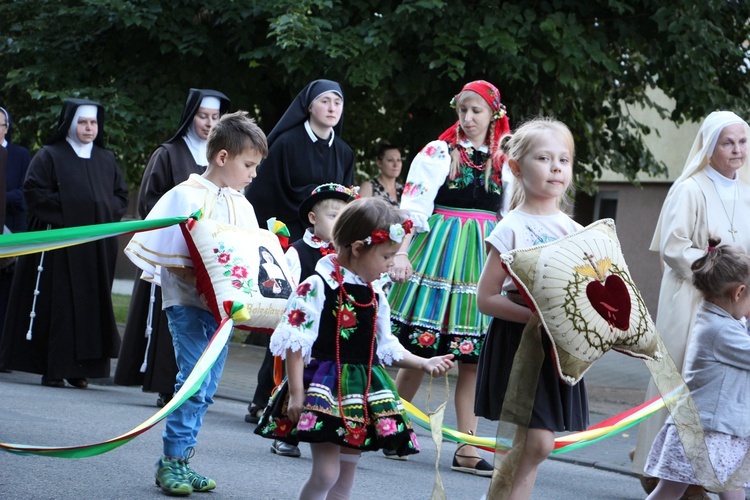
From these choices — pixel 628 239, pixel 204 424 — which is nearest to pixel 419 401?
pixel 204 424

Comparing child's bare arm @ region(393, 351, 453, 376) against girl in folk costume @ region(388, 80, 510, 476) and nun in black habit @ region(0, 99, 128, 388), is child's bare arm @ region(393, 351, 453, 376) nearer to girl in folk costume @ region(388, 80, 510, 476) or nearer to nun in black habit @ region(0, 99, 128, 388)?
girl in folk costume @ region(388, 80, 510, 476)

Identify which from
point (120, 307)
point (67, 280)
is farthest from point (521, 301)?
point (120, 307)

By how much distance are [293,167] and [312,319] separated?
3258mm

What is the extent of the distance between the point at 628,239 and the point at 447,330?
17.5m

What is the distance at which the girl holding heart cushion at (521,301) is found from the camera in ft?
14.9

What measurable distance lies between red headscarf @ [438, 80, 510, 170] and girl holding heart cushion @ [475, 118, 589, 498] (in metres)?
2.12

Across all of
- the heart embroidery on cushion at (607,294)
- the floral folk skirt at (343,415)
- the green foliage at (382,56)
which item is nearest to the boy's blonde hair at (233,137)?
→ the floral folk skirt at (343,415)

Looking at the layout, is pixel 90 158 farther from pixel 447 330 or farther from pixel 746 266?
pixel 746 266

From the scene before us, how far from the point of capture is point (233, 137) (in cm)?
541

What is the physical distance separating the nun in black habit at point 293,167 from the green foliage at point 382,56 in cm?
418

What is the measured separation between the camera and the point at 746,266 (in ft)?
17.3

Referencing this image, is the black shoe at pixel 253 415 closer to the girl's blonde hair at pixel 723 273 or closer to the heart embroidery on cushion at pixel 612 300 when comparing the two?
the girl's blonde hair at pixel 723 273

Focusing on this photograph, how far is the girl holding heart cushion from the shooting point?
14.9 ft

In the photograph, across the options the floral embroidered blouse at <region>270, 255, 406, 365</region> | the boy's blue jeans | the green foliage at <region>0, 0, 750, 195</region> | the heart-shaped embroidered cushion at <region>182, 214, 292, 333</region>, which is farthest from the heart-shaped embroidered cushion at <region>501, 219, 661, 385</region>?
the green foliage at <region>0, 0, 750, 195</region>
